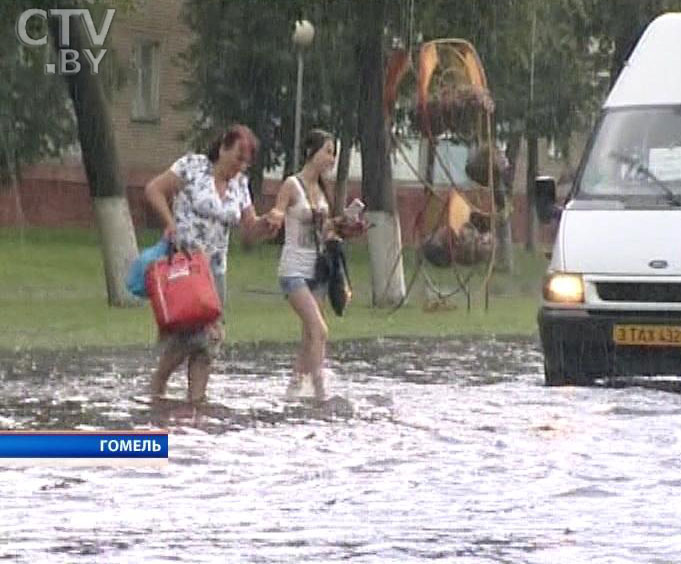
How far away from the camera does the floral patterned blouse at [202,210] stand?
1617 centimetres

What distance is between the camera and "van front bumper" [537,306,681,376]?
1720 cm

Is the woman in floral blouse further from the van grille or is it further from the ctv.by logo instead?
the ctv.by logo

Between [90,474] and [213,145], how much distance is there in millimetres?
4660

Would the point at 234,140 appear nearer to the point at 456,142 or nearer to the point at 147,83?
the point at 456,142

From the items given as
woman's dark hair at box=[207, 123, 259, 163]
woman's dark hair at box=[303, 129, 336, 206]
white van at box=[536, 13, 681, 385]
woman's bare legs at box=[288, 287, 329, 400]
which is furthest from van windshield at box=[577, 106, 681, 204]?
woman's dark hair at box=[207, 123, 259, 163]

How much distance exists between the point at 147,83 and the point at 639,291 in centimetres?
4302

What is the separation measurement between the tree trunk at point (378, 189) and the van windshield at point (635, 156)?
46.8 feet

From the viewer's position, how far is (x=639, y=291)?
677 inches

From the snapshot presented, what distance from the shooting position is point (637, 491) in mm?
11711

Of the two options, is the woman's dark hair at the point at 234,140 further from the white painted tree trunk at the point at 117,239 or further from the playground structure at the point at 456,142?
the white painted tree trunk at the point at 117,239

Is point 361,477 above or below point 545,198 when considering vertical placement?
below
